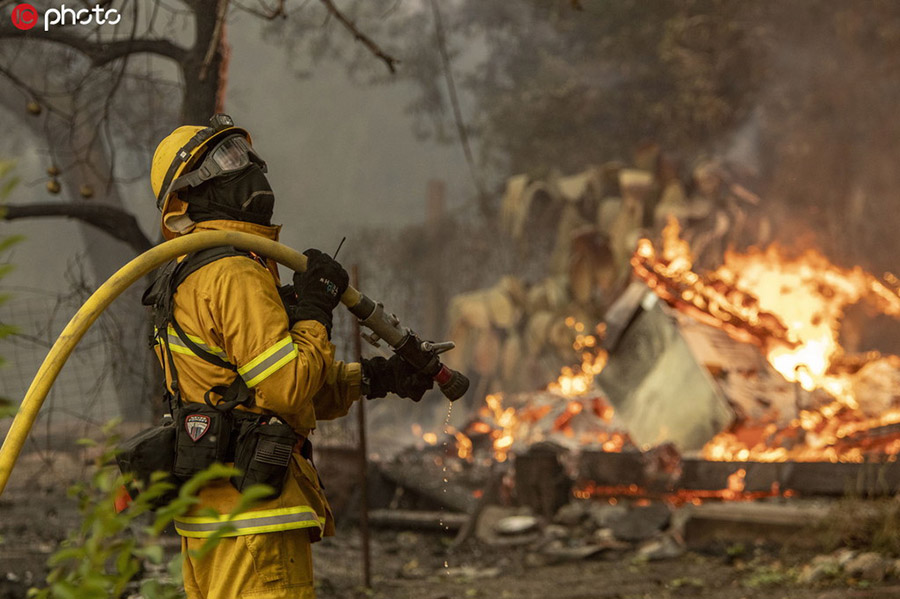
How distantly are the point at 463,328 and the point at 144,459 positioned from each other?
11791mm

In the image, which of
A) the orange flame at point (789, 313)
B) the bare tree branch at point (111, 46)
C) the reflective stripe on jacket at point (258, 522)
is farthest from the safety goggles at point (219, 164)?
the orange flame at point (789, 313)

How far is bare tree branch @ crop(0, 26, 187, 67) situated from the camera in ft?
22.1

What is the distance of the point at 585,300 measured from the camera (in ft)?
44.3

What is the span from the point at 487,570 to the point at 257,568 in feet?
15.7

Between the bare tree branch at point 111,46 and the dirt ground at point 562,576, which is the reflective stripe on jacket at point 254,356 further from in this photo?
the bare tree branch at point 111,46

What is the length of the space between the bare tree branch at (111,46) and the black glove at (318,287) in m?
4.11

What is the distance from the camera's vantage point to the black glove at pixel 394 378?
3555 mm

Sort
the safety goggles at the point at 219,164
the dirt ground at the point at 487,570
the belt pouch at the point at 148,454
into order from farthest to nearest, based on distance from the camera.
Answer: the dirt ground at the point at 487,570 < the safety goggles at the point at 219,164 < the belt pouch at the point at 148,454

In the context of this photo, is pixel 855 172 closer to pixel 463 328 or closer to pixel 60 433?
pixel 463 328

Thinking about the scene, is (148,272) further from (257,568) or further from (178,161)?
(257,568)

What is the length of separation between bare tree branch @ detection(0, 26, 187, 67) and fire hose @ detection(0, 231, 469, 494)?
3.97 m

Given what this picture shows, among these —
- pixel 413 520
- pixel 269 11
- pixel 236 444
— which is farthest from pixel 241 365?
pixel 413 520

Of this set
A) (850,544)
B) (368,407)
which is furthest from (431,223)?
(850,544)

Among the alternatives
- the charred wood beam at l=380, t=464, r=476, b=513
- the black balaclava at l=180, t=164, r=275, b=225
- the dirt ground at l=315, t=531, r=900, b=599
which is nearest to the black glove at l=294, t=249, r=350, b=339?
the black balaclava at l=180, t=164, r=275, b=225
